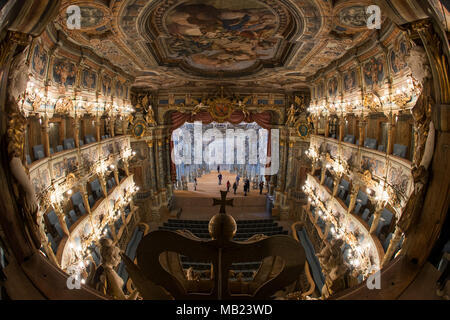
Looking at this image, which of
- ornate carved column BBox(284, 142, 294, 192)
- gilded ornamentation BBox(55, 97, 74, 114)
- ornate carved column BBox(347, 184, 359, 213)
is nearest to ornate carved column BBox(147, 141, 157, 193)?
gilded ornamentation BBox(55, 97, 74, 114)

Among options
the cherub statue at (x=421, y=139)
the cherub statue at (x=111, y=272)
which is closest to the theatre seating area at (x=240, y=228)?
the cherub statue at (x=111, y=272)

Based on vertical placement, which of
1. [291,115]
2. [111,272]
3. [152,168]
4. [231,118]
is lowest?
[152,168]

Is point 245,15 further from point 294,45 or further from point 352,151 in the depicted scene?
point 352,151

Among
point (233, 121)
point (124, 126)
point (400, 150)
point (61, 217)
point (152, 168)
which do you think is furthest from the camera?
point (233, 121)

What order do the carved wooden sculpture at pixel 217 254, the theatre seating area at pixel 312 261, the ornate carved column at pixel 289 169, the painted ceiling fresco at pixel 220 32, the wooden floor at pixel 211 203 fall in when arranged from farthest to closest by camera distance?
the wooden floor at pixel 211 203 → the ornate carved column at pixel 289 169 → the theatre seating area at pixel 312 261 → the painted ceiling fresco at pixel 220 32 → the carved wooden sculpture at pixel 217 254

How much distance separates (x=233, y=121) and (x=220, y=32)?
8.68m

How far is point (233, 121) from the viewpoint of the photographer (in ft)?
48.5

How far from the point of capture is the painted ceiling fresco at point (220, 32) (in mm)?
4570

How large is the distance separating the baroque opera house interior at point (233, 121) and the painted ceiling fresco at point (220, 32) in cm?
6

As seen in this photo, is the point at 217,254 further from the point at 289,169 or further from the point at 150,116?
the point at 289,169

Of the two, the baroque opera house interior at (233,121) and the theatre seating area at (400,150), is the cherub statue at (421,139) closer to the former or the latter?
→ the baroque opera house interior at (233,121)

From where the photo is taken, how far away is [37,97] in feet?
15.8

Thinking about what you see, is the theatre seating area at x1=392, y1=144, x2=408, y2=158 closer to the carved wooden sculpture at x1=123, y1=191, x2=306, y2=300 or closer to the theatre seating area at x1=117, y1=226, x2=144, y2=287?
the carved wooden sculpture at x1=123, y1=191, x2=306, y2=300

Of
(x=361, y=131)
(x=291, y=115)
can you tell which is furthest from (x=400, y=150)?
(x=291, y=115)
